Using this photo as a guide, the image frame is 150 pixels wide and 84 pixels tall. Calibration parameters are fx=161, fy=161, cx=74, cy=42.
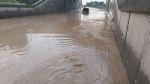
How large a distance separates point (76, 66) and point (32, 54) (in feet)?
5.35

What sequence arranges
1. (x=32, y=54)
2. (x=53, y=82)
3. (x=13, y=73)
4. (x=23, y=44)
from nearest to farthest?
A: (x=53, y=82) < (x=13, y=73) < (x=32, y=54) < (x=23, y=44)

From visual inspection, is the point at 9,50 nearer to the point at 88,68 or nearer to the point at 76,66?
the point at 76,66

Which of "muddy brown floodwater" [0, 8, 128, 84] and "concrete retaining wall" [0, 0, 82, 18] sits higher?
"concrete retaining wall" [0, 0, 82, 18]

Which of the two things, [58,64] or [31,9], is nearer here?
[58,64]

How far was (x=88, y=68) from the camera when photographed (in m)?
4.34

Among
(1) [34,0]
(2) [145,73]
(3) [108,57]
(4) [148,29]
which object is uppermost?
(1) [34,0]

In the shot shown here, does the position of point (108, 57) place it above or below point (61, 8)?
below

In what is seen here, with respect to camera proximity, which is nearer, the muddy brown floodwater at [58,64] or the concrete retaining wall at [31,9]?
the muddy brown floodwater at [58,64]

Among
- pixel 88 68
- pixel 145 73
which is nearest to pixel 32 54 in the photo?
pixel 88 68

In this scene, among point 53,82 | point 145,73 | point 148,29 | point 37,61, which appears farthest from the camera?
point 37,61

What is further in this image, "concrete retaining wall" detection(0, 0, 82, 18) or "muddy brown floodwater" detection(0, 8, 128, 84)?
"concrete retaining wall" detection(0, 0, 82, 18)

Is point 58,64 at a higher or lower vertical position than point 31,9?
lower

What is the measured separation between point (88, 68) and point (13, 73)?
189cm

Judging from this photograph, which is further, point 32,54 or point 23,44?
point 23,44
